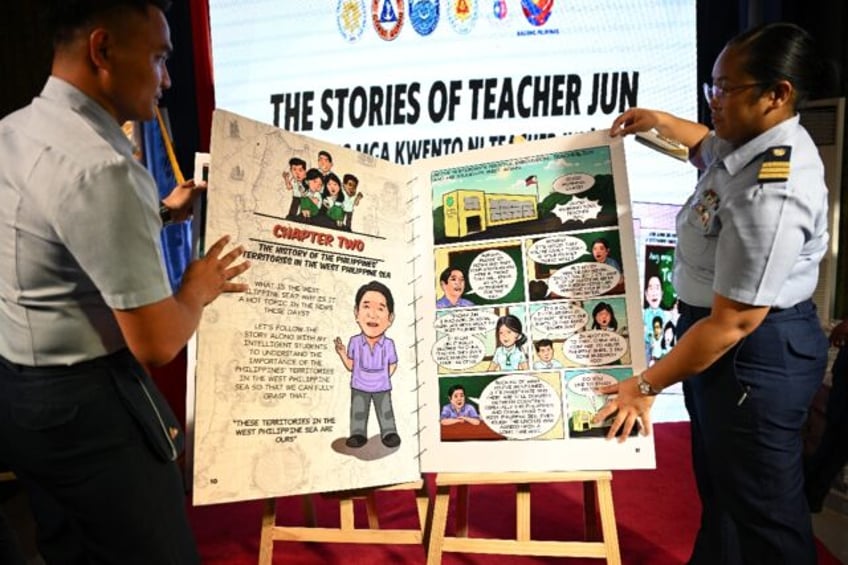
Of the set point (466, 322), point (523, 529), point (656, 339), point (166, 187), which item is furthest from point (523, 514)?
point (166, 187)

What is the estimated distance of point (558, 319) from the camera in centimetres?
174

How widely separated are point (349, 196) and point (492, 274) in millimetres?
433

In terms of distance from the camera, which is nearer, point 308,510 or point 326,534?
point 326,534

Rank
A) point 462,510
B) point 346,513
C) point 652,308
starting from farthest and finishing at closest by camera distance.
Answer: point 652,308, point 462,510, point 346,513

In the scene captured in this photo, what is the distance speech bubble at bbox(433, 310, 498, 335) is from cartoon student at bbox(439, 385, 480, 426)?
0.49 ft

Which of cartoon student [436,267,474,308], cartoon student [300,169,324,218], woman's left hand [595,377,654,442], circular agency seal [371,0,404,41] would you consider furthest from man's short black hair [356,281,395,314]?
circular agency seal [371,0,404,41]

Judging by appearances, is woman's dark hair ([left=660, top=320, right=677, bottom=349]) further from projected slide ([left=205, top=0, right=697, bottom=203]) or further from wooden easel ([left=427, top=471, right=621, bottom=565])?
wooden easel ([left=427, top=471, right=621, bottom=565])

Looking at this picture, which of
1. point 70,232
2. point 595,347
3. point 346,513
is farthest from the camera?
point 346,513

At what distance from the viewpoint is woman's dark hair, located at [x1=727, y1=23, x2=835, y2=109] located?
1.38 metres

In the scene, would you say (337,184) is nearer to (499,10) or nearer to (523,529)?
(523,529)

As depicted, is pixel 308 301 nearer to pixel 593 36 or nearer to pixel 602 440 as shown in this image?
pixel 602 440

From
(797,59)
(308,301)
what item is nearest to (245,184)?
(308,301)

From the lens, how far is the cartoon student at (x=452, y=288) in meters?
1.81

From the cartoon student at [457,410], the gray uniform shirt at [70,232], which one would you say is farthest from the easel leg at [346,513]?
the gray uniform shirt at [70,232]
